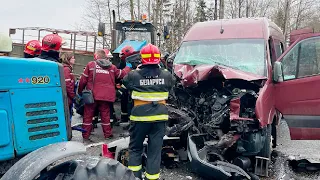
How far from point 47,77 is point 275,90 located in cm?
414

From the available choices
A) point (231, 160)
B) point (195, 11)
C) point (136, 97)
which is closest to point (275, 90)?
point (231, 160)

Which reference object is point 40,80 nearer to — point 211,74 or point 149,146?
point 149,146

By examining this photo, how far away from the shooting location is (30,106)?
293cm

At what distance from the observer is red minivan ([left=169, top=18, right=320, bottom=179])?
532 centimetres

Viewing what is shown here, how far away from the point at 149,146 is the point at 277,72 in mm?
2413

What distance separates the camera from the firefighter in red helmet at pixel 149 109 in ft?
15.5

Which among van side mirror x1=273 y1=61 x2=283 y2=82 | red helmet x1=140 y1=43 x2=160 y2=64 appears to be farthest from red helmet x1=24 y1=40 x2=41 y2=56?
van side mirror x1=273 y1=61 x2=283 y2=82

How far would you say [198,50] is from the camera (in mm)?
6809

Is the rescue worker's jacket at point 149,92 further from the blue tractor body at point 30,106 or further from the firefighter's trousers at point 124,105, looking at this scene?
the firefighter's trousers at point 124,105

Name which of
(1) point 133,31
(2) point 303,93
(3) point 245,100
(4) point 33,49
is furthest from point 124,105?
(1) point 133,31

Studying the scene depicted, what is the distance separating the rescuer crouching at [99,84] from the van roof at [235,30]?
1.73m

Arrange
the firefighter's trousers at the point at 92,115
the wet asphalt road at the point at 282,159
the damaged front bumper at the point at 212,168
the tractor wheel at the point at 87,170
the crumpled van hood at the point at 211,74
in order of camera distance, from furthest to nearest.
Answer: the firefighter's trousers at the point at 92,115 < the crumpled van hood at the point at 211,74 < the wet asphalt road at the point at 282,159 < the damaged front bumper at the point at 212,168 < the tractor wheel at the point at 87,170

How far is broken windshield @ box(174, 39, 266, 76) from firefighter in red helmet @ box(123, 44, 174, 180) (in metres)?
1.81

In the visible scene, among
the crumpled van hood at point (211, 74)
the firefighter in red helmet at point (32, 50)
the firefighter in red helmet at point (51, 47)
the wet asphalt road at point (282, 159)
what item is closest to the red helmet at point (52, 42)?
the firefighter in red helmet at point (51, 47)
